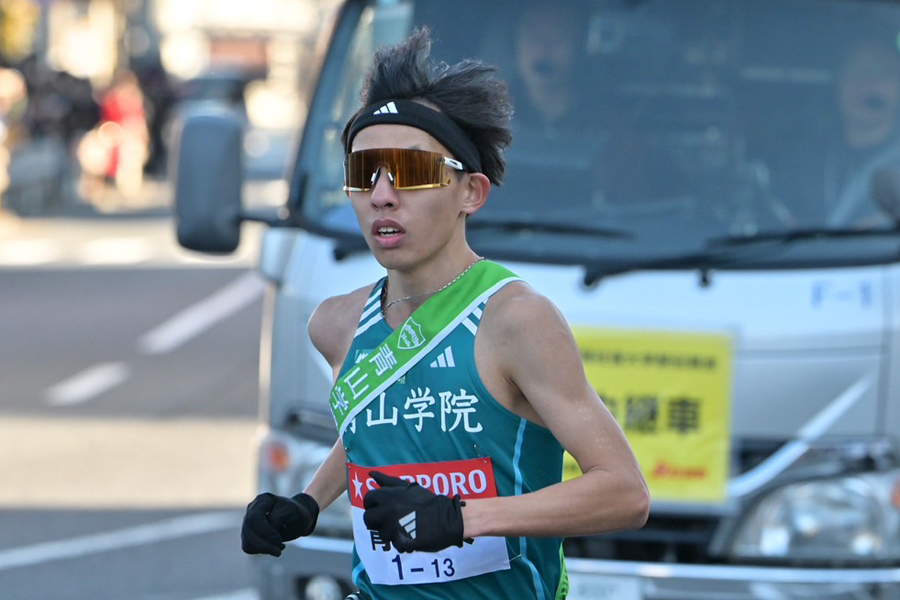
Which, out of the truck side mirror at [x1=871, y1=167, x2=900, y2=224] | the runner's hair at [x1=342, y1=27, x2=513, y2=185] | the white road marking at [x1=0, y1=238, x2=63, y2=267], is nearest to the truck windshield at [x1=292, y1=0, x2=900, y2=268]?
the truck side mirror at [x1=871, y1=167, x2=900, y2=224]

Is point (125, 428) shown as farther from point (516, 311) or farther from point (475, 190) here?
point (516, 311)

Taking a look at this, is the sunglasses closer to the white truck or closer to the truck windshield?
the white truck

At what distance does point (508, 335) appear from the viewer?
3.00 metres

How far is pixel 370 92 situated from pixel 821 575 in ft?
7.49

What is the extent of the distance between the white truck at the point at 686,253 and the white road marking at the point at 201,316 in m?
9.05

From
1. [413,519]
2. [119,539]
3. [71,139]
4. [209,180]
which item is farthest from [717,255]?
[71,139]

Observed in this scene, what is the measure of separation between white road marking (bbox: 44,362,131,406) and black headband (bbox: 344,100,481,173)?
9624mm

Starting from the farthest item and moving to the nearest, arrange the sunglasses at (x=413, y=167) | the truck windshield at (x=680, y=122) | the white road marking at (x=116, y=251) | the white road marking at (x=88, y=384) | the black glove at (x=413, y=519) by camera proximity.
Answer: the white road marking at (x=116, y=251) → the white road marking at (x=88, y=384) → the truck windshield at (x=680, y=122) → the sunglasses at (x=413, y=167) → the black glove at (x=413, y=519)

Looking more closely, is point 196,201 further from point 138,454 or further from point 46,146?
point 46,146

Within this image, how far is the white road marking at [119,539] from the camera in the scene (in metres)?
8.05

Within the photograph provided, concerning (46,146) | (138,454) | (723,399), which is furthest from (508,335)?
(46,146)

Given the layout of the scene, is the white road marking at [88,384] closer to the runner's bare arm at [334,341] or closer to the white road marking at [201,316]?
the white road marking at [201,316]

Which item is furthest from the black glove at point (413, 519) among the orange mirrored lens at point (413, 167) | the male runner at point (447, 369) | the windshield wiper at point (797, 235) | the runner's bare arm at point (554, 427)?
the windshield wiper at point (797, 235)

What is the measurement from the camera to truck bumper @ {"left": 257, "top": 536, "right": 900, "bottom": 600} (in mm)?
4848
